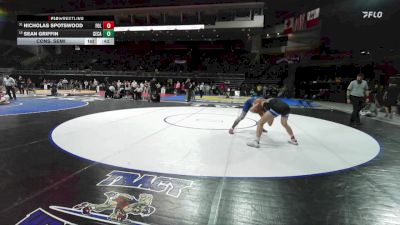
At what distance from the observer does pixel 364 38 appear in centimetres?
1494

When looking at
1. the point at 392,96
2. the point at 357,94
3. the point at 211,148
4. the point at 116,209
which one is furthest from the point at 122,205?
the point at 392,96

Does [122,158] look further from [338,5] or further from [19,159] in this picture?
[338,5]

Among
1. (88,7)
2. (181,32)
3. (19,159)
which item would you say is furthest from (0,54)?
(19,159)

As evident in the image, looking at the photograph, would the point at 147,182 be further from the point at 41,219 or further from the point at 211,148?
the point at 211,148

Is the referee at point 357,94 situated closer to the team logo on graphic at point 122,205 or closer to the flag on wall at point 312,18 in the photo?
the team logo on graphic at point 122,205

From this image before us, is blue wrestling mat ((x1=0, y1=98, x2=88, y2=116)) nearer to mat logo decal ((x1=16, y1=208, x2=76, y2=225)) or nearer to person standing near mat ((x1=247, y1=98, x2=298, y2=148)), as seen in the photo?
mat logo decal ((x1=16, y1=208, x2=76, y2=225))

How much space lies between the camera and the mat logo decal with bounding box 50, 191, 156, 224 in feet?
7.68

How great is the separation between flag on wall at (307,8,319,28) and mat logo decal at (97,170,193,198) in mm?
16816

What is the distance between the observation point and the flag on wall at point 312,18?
659 inches

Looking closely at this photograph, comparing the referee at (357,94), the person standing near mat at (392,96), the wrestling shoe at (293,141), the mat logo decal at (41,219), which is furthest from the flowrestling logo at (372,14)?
the mat logo decal at (41,219)
